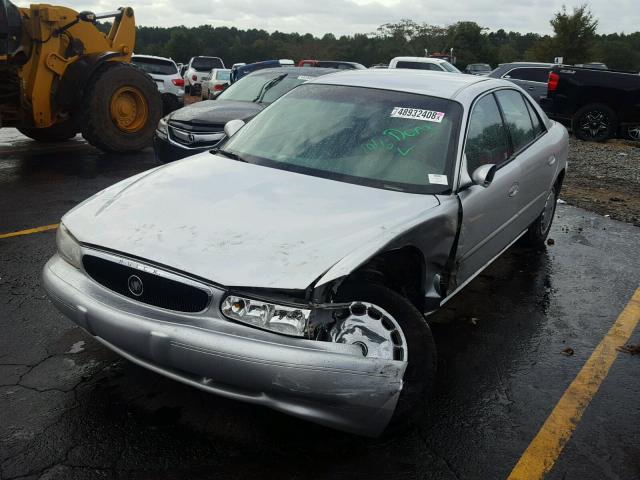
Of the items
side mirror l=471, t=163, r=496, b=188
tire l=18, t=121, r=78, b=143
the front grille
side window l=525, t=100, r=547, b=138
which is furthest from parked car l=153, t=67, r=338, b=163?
the front grille

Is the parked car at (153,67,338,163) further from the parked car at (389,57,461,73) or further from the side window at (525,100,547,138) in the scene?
the parked car at (389,57,461,73)

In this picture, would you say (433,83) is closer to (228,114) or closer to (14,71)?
(228,114)

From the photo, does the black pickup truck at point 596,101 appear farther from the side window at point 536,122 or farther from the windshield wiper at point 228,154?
the windshield wiper at point 228,154

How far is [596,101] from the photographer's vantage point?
12.7 meters

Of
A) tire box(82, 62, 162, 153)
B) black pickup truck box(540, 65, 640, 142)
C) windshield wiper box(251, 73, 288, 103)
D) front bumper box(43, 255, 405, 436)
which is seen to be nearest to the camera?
front bumper box(43, 255, 405, 436)

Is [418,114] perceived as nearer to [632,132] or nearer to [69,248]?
[69,248]

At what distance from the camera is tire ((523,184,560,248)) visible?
5.48 m

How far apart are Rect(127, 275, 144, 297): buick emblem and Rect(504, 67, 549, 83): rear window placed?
15.4 m

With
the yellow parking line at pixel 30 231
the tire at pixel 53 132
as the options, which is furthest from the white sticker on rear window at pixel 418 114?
the tire at pixel 53 132

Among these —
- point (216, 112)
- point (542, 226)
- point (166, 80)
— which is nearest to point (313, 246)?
point (542, 226)

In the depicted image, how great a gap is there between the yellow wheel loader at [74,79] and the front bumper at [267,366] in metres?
6.77

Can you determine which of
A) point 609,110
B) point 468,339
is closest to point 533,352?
point 468,339

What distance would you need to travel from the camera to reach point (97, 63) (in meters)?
8.77

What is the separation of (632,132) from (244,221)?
12.2 m
